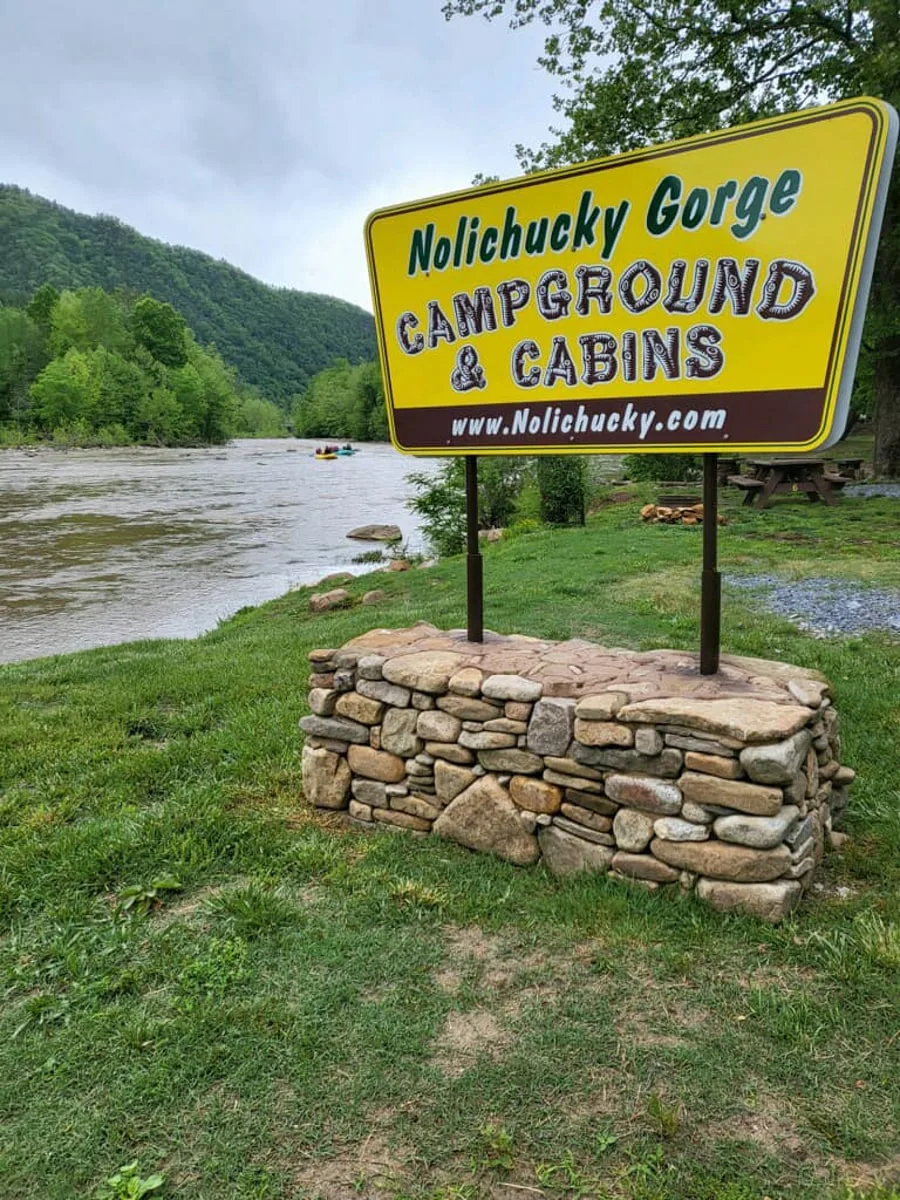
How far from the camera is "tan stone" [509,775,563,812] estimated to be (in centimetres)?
338

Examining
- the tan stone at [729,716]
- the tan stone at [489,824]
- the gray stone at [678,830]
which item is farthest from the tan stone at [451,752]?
the gray stone at [678,830]

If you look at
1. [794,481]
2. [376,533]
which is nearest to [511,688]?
[794,481]

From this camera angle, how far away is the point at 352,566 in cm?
1612

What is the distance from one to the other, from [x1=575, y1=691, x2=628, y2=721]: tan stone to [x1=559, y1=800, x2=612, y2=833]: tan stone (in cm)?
40

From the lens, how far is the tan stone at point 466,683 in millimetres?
3541

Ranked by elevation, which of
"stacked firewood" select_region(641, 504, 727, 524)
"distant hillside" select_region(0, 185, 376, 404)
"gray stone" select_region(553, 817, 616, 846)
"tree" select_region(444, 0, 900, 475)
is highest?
"distant hillside" select_region(0, 185, 376, 404)

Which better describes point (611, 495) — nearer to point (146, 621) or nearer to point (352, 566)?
point (352, 566)

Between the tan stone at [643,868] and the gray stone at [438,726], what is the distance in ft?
2.92

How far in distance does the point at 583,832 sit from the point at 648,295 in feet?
→ 7.62

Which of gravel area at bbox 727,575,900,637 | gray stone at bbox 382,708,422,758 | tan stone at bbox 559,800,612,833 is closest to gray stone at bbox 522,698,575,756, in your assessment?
tan stone at bbox 559,800,612,833

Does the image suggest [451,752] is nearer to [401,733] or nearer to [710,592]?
[401,733]

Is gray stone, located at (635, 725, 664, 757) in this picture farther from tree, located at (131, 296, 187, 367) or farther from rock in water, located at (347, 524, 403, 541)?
tree, located at (131, 296, 187, 367)

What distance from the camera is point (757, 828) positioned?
2908mm

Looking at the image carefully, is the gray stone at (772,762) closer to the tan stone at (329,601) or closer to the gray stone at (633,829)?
the gray stone at (633,829)
